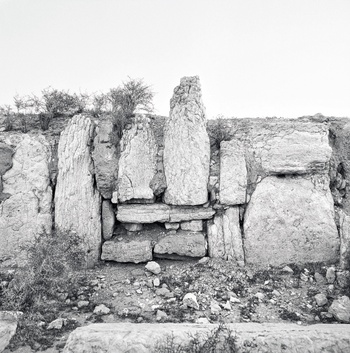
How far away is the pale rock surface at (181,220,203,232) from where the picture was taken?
186 inches

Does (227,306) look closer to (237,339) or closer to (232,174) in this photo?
(237,339)

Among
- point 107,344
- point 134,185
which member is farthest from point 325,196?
point 107,344

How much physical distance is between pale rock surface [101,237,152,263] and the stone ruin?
16 millimetres

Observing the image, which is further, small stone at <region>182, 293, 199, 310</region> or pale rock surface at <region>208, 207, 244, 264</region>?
pale rock surface at <region>208, 207, 244, 264</region>

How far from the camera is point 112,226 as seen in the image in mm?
4809

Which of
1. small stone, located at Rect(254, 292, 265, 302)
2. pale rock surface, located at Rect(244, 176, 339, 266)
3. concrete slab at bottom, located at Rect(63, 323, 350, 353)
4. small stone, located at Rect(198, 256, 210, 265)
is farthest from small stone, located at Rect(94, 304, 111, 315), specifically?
pale rock surface, located at Rect(244, 176, 339, 266)

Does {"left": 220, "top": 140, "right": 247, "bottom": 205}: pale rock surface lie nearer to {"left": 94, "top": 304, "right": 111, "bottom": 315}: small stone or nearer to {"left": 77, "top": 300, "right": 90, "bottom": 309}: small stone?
{"left": 94, "top": 304, "right": 111, "bottom": 315}: small stone

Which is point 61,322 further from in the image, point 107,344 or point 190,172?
point 190,172

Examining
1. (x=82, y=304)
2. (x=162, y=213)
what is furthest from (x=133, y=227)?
(x=82, y=304)

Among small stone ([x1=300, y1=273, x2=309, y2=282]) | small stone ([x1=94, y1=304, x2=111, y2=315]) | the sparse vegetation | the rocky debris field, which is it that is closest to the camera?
the sparse vegetation

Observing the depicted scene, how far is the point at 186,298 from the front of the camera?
11.7 feet

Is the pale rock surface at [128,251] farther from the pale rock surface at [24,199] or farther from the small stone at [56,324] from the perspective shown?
the small stone at [56,324]

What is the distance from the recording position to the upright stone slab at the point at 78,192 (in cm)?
462

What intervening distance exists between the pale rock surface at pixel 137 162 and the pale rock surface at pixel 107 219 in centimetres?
31
